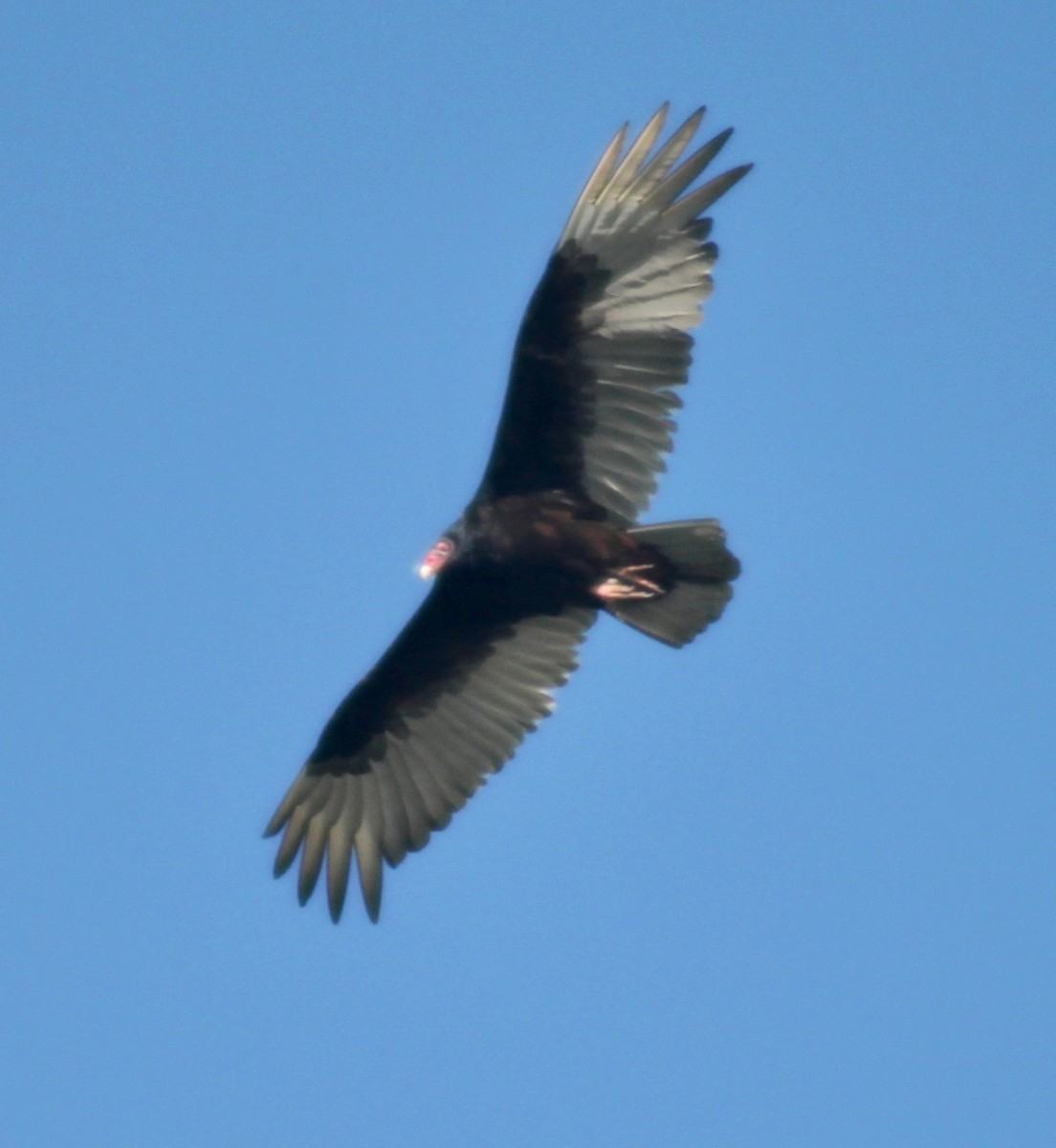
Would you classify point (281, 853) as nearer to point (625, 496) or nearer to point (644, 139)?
point (625, 496)

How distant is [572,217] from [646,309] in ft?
1.48

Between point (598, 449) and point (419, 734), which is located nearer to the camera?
point (598, 449)

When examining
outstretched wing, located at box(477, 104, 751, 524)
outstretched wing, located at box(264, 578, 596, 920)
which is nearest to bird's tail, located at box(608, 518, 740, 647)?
outstretched wing, located at box(477, 104, 751, 524)

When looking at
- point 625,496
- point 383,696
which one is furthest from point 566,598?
point 383,696

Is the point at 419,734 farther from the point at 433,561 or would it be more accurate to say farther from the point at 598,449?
the point at 598,449

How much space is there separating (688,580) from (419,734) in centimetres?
157

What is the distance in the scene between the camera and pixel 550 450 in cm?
898

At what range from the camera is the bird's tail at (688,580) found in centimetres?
887

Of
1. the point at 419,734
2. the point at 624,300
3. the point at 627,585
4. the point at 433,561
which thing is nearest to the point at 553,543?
the point at 627,585

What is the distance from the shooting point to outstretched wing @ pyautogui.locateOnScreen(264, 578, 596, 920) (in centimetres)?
966

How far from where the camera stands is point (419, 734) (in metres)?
9.84

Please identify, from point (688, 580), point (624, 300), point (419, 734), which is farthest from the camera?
point (419, 734)

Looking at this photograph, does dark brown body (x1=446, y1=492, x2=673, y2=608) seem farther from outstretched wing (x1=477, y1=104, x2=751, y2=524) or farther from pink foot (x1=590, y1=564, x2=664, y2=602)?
outstretched wing (x1=477, y1=104, x2=751, y2=524)

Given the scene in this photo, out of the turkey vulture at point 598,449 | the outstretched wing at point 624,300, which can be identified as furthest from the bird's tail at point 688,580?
the outstretched wing at point 624,300
